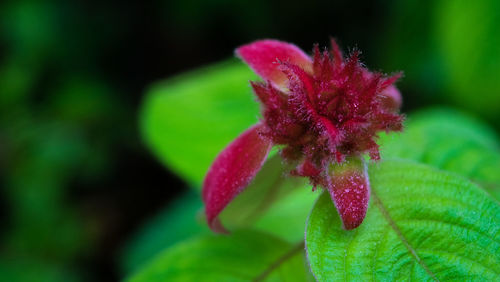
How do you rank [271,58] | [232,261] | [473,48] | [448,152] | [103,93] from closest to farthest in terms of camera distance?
[271,58], [232,261], [448,152], [473,48], [103,93]

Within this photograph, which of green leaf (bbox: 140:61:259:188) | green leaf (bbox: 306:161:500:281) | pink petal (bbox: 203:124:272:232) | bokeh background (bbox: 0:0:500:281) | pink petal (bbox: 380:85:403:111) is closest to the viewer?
green leaf (bbox: 306:161:500:281)

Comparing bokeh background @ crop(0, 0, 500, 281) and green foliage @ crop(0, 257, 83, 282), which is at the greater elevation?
bokeh background @ crop(0, 0, 500, 281)

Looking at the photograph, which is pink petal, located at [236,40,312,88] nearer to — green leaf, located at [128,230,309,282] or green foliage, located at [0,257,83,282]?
green leaf, located at [128,230,309,282]

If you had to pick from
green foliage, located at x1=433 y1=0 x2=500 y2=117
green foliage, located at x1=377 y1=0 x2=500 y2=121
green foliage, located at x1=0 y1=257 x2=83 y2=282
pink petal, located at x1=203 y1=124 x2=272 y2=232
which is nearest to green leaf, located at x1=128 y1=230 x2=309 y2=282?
pink petal, located at x1=203 y1=124 x2=272 y2=232

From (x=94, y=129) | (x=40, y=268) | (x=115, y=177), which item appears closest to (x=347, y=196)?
(x=40, y=268)

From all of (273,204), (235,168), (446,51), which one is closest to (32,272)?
(273,204)

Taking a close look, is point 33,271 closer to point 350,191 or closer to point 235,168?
point 235,168

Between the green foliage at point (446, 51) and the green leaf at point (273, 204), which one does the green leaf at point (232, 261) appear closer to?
the green leaf at point (273, 204)
